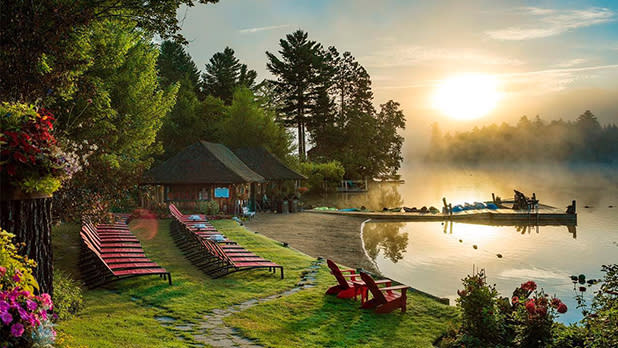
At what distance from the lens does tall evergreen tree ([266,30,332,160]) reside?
225ft

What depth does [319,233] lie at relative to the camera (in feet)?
92.4

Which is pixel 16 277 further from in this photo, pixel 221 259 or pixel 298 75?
pixel 298 75

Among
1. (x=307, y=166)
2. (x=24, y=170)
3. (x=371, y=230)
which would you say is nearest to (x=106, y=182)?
(x=24, y=170)

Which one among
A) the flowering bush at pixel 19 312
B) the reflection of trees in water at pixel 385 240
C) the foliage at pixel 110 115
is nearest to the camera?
the flowering bush at pixel 19 312

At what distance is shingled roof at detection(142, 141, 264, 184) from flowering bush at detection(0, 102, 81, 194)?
22889 mm

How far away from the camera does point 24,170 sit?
6648mm

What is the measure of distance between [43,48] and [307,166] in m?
49.4

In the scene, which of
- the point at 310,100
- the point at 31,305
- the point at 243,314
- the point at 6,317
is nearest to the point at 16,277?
the point at 31,305

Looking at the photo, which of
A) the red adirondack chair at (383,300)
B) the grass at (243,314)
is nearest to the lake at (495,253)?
the red adirondack chair at (383,300)

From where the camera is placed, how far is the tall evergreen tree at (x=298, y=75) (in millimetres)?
68562

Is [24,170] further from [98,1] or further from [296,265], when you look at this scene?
[296,265]

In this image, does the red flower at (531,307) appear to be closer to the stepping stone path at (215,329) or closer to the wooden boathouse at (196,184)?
the stepping stone path at (215,329)

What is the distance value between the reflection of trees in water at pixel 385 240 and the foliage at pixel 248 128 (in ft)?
56.5

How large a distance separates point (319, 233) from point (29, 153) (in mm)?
22289
